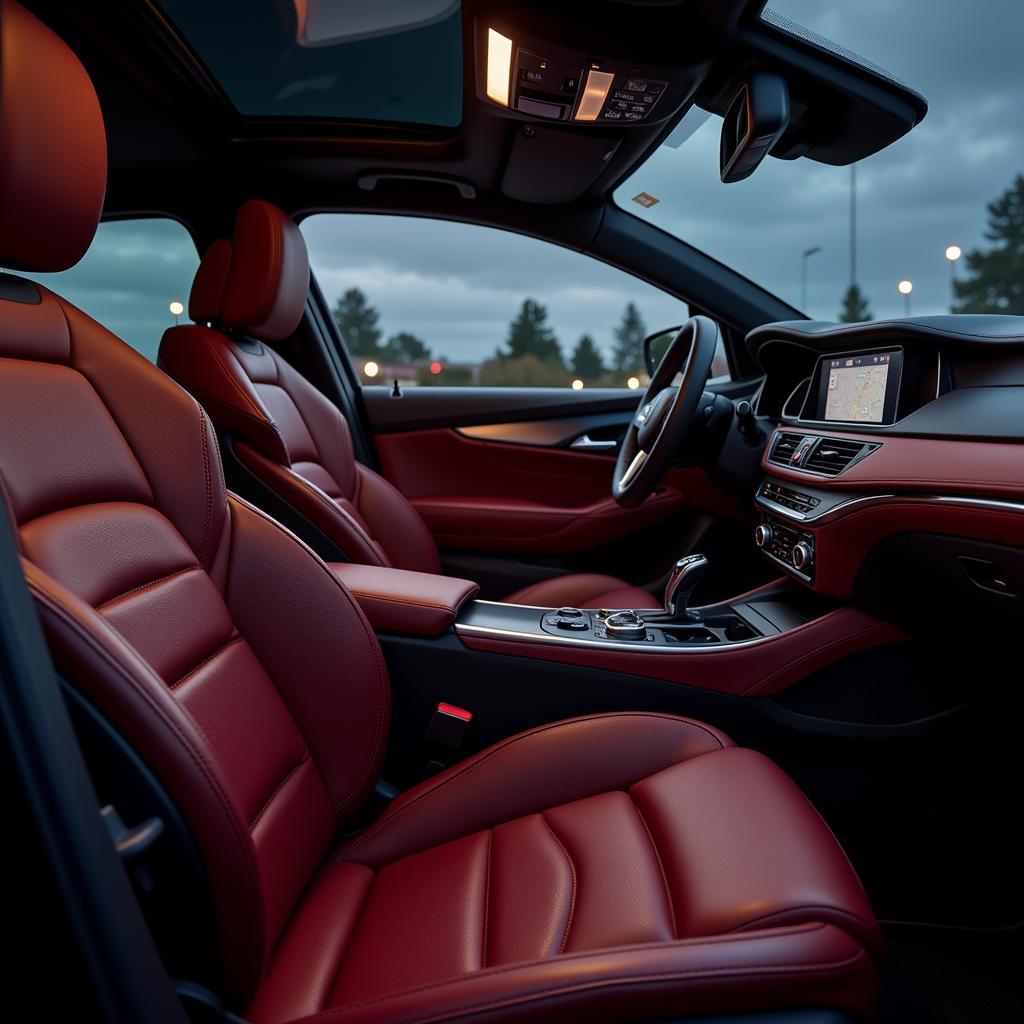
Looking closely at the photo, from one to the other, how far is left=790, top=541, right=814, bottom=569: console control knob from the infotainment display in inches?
10.7

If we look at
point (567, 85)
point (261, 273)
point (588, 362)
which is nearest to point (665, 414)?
point (567, 85)

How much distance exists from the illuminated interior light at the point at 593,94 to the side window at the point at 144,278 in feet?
3.91

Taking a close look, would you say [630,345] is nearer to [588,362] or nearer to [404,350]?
[588,362]

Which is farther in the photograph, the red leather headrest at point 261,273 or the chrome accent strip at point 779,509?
the red leather headrest at point 261,273

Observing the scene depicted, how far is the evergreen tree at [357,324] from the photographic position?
3.02m

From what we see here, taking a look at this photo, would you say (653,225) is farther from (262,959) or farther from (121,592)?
(262,959)

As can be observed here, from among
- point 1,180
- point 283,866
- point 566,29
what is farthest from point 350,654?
point 566,29

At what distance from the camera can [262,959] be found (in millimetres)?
718

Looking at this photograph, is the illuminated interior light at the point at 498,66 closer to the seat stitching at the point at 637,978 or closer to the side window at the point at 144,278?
the side window at the point at 144,278

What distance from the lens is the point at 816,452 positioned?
1539 millimetres

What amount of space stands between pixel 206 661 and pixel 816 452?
3.98 ft

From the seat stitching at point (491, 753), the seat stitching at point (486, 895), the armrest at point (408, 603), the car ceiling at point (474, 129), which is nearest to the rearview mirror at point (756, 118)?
the car ceiling at point (474, 129)

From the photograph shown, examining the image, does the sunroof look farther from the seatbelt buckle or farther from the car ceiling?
the seatbelt buckle

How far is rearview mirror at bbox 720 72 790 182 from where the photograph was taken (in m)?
1.74
